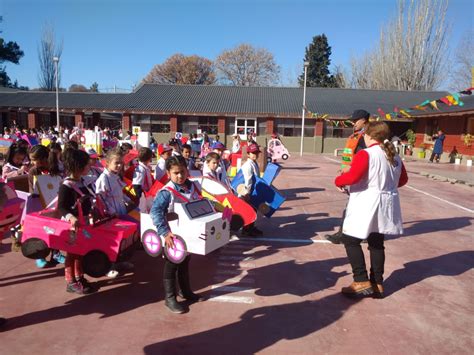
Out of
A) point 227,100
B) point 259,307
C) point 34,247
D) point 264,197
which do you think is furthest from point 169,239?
point 227,100

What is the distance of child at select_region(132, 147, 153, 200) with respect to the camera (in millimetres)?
5355

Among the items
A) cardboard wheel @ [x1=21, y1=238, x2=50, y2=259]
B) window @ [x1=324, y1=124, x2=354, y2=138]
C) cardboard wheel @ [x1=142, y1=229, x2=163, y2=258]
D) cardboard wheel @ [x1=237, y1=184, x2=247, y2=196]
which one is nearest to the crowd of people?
cardboard wheel @ [x1=142, y1=229, x2=163, y2=258]

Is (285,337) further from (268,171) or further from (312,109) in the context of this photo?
(312,109)

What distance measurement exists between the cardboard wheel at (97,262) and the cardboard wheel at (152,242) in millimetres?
565

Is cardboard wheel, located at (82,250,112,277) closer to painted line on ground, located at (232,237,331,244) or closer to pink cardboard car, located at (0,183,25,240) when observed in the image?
pink cardboard car, located at (0,183,25,240)

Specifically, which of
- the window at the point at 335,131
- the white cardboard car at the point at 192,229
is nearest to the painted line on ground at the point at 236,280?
the white cardboard car at the point at 192,229

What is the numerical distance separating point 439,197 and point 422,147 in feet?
54.6

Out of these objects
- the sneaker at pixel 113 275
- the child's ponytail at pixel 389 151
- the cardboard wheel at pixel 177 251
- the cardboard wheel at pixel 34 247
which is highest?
the child's ponytail at pixel 389 151

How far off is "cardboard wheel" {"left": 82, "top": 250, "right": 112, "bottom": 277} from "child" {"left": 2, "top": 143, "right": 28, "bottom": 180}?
254 cm

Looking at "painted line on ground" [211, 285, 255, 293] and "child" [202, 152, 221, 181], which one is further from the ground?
"child" [202, 152, 221, 181]

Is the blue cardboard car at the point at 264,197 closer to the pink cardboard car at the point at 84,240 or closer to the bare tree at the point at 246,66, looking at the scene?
the pink cardboard car at the point at 84,240

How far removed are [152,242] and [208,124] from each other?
82.3 ft

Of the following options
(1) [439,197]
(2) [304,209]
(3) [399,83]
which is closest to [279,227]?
(2) [304,209]

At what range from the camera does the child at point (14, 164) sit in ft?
17.5
